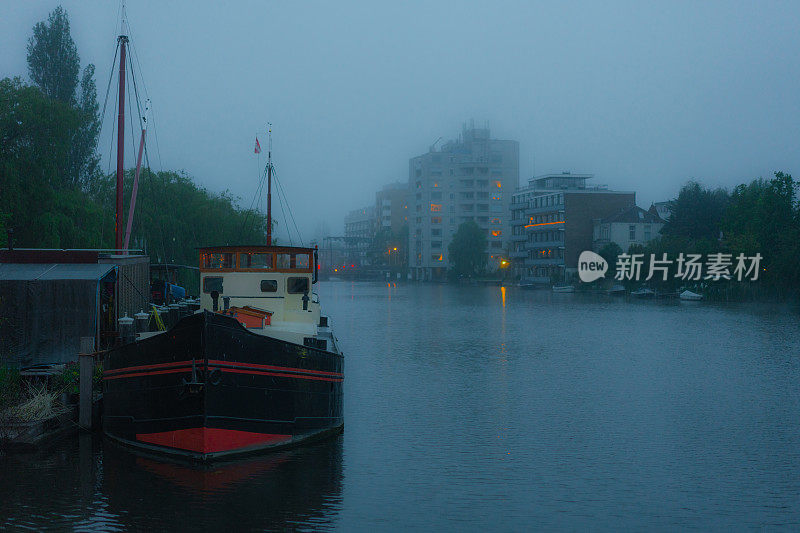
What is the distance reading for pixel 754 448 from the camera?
2136cm

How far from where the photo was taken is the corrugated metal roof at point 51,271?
76.0ft

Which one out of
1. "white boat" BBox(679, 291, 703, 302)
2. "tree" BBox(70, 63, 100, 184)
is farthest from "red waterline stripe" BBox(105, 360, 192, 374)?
→ "white boat" BBox(679, 291, 703, 302)

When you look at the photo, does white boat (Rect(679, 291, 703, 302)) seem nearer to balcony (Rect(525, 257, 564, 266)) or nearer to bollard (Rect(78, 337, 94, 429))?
balcony (Rect(525, 257, 564, 266))

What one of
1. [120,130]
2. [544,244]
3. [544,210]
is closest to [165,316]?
[120,130]

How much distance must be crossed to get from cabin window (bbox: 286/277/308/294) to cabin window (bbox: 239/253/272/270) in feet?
2.64

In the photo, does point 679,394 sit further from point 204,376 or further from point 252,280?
point 204,376

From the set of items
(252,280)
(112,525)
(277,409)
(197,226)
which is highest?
(197,226)

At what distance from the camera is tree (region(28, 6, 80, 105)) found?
184 feet

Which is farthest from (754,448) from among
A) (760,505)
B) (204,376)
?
(204,376)

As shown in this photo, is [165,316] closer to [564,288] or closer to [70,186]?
[70,186]

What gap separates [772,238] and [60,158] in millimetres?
83978

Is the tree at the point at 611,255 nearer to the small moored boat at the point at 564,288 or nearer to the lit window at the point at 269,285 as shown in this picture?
the small moored boat at the point at 564,288

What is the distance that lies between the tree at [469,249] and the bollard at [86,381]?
147774 mm

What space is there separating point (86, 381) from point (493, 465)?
1087cm
